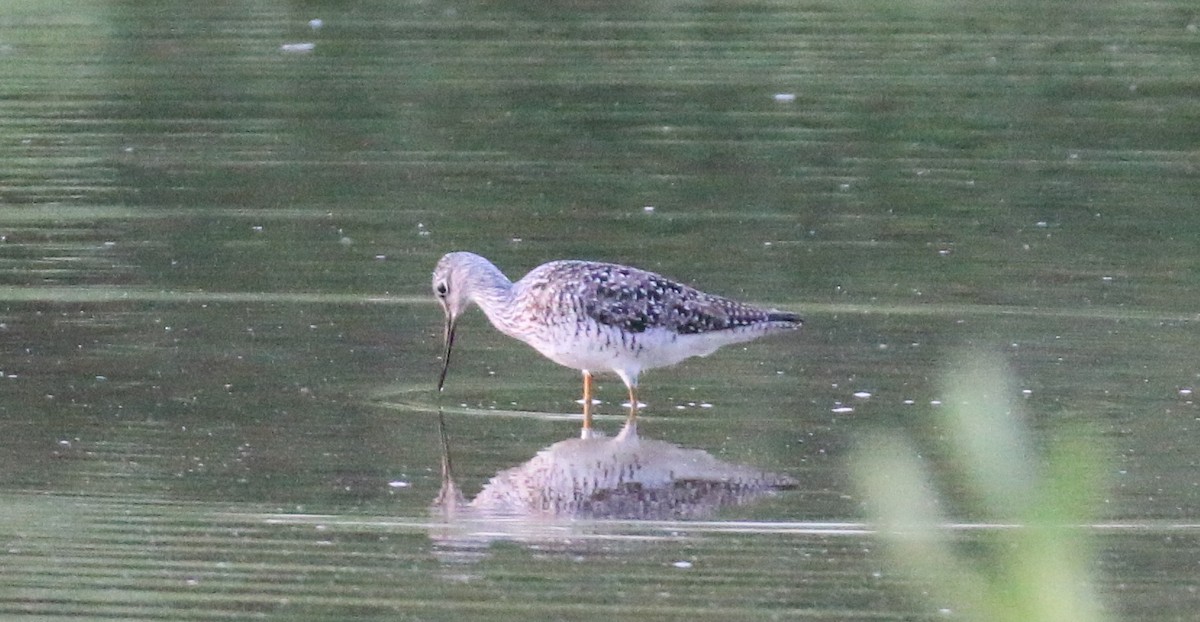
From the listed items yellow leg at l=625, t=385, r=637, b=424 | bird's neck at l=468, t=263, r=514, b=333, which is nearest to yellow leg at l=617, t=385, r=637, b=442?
yellow leg at l=625, t=385, r=637, b=424

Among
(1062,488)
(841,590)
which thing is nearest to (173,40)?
(841,590)

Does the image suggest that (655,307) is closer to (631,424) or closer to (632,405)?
(632,405)

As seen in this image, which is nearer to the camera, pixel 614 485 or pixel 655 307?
pixel 614 485

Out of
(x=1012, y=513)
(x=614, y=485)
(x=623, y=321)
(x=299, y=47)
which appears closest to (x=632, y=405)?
(x=623, y=321)

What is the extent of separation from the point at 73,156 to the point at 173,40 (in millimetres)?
4269

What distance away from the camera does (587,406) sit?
7848 millimetres

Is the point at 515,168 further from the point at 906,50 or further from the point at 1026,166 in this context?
the point at 906,50

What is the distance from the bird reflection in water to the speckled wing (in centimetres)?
66

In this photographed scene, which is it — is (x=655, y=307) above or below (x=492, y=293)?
above

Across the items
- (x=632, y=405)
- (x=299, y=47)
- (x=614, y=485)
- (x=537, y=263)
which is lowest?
(x=299, y=47)

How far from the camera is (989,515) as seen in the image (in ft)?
20.3

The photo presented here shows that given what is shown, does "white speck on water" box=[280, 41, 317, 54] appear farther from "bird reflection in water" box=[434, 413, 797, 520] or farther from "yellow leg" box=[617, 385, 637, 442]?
"bird reflection in water" box=[434, 413, 797, 520]

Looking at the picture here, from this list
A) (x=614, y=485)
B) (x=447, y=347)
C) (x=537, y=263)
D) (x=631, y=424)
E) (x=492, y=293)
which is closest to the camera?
(x=614, y=485)

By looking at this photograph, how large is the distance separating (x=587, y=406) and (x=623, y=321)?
0.35 meters
